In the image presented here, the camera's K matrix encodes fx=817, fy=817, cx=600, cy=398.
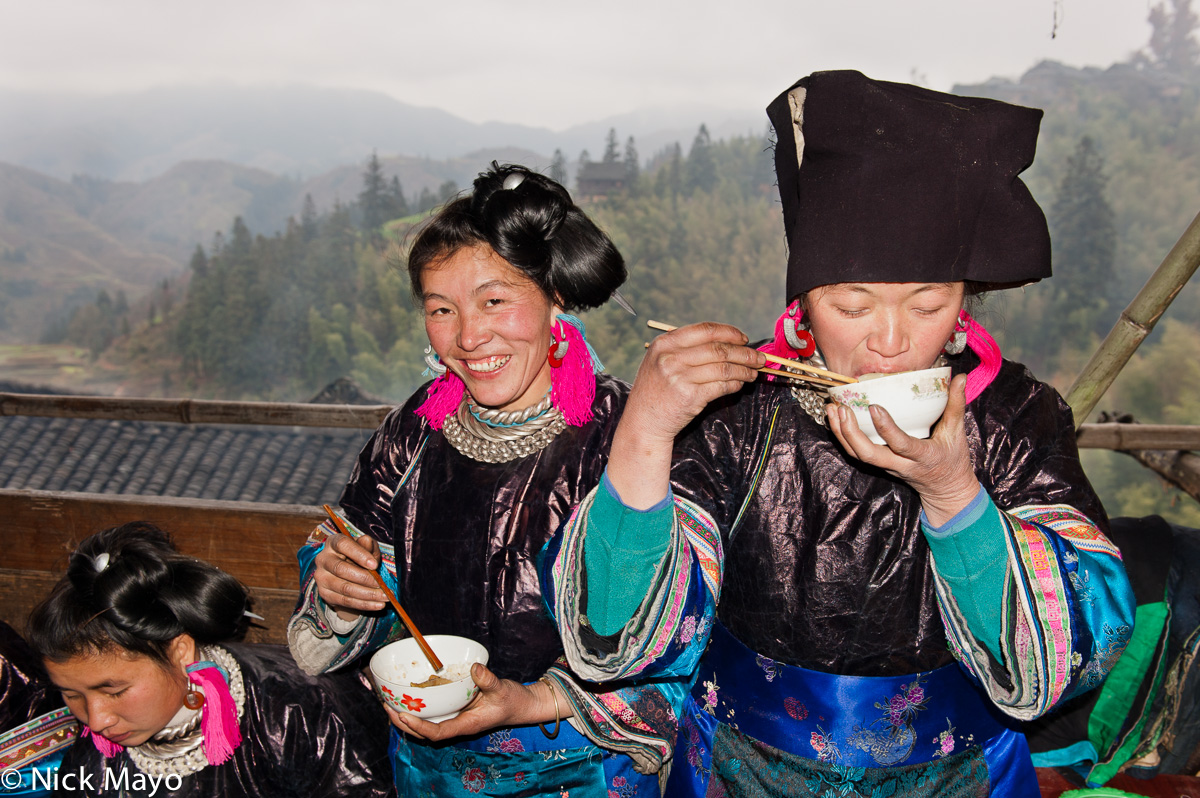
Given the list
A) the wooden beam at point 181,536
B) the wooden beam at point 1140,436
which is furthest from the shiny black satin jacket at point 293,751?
the wooden beam at point 1140,436

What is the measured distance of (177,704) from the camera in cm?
238

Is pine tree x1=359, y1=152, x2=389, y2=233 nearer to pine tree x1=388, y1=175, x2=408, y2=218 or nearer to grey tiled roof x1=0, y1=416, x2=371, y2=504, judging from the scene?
pine tree x1=388, y1=175, x2=408, y2=218

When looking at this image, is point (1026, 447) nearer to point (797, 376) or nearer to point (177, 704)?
point (797, 376)

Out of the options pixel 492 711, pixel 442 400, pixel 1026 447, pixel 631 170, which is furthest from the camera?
pixel 631 170

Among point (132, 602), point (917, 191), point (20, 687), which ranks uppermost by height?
point (917, 191)

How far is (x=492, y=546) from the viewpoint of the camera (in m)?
1.92

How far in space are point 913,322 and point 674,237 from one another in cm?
2381

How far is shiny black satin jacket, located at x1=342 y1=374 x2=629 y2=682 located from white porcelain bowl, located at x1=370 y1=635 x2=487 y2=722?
14cm

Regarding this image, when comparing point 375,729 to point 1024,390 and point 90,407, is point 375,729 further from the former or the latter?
point 90,407

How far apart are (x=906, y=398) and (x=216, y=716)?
212 cm

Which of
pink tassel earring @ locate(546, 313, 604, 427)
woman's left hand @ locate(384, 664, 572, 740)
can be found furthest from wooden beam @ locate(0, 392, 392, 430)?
woman's left hand @ locate(384, 664, 572, 740)

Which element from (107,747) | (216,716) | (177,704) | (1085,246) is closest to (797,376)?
(216,716)

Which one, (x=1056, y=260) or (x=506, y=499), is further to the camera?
(x=1056, y=260)

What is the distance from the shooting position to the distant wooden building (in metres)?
24.1
